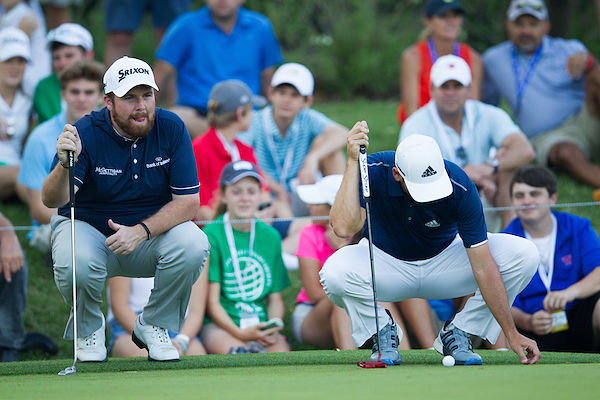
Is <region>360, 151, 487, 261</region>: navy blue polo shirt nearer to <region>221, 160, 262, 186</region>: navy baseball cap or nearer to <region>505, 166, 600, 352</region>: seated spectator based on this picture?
<region>505, 166, 600, 352</region>: seated spectator

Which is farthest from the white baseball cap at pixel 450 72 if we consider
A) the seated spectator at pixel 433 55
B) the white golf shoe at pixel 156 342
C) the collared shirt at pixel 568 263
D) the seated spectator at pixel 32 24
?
the seated spectator at pixel 32 24

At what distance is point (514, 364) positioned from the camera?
16.6 ft

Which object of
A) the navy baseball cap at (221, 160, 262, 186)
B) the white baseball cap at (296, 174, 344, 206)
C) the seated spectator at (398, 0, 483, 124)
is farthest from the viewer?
the seated spectator at (398, 0, 483, 124)

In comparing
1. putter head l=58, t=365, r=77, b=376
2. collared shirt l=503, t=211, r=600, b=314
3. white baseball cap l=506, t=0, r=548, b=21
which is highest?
white baseball cap l=506, t=0, r=548, b=21

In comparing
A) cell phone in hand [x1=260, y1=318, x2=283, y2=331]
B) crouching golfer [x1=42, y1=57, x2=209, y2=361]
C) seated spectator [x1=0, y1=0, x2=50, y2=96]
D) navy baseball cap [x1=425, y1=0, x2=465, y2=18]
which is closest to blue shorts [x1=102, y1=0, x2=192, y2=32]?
seated spectator [x1=0, y1=0, x2=50, y2=96]

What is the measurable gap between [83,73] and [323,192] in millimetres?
2189

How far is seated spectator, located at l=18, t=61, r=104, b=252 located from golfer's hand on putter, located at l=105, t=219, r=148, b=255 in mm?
2069

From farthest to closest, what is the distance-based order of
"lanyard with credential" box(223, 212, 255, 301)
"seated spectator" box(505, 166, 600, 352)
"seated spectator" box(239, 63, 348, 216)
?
"seated spectator" box(239, 63, 348, 216), "lanyard with credential" box(223, 212, 255, 301), "seated spectator" box(505, 166, 600, 352)

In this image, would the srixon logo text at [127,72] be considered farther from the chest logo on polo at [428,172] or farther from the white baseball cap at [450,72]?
the white baseball cap at [450,72]

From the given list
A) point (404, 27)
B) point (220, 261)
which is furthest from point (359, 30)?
point (220, 261)

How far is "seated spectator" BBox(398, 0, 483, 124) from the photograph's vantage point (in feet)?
29.5

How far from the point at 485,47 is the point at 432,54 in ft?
12.9

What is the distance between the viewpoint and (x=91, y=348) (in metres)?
5.54

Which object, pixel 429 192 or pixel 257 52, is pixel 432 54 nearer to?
pixel 257 52
